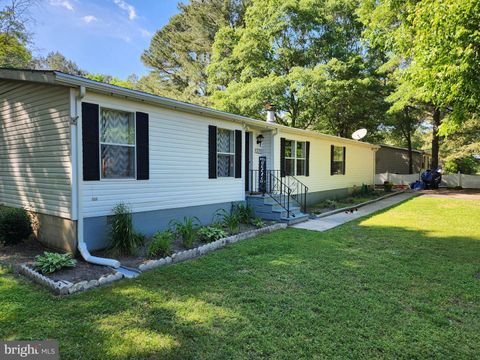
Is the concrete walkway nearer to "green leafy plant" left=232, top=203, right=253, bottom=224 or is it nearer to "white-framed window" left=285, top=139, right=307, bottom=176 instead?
"green leafy plant" left=232, top=203, right=253, bottom=224

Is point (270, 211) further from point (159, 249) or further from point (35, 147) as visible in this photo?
point (35, 147)

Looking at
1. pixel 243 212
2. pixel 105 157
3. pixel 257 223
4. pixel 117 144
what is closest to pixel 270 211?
pixel 243 212

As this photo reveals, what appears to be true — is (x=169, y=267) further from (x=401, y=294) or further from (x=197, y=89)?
(x=197, y=89)

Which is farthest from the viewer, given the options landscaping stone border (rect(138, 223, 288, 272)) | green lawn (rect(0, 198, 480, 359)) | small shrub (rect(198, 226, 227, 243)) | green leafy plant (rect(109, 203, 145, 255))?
small shrub (rect(198, 226, 227, 243))

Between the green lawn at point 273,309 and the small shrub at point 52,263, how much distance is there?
0.96 feet

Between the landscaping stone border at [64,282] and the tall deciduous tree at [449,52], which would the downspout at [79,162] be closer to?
the landscaping stone border at [64,282]

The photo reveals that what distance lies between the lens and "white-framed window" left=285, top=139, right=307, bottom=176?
11.1m

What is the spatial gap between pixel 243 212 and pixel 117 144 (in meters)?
3.91

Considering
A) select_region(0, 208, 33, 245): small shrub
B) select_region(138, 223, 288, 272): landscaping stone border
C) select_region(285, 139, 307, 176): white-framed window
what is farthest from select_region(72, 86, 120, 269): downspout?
select_region(285, 139, 307, 176): white-framed window

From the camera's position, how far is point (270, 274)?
4672 millimetres

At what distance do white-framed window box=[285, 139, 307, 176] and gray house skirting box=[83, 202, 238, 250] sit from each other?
348 centimetres

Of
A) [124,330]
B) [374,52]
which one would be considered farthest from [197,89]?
[124,330]

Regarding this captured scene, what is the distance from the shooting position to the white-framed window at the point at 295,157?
11.1m

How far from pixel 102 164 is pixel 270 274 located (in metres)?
3.61
